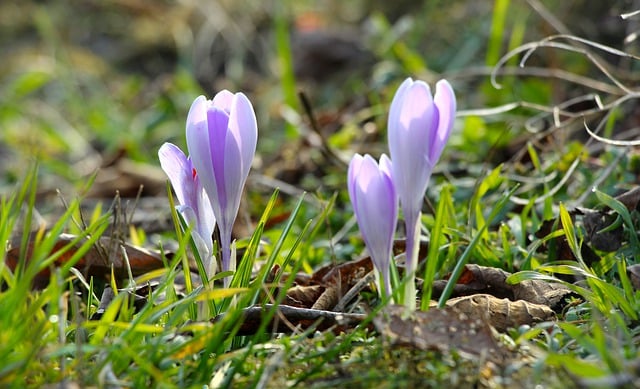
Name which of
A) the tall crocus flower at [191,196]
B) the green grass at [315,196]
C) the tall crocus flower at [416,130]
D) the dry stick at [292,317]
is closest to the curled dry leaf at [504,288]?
the green grass at [315,196]

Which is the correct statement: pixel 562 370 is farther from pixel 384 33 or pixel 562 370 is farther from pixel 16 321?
pixel 384 33

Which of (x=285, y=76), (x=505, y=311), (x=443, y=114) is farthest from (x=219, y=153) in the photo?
(x=285, y=76)

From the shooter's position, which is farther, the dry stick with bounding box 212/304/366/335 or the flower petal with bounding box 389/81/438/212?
the dry stick with bounding box 212/304/366/335

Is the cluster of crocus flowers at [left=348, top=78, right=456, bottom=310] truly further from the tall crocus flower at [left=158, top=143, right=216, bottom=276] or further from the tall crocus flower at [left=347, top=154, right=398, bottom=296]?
the tall crocus flower at [left=158, top=143, right=216, bottom=276]

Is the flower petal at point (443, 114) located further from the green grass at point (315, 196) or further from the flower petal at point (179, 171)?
the flower petal at point (179, 171)

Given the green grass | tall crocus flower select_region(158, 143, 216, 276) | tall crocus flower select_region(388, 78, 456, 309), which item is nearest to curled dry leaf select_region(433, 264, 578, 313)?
the green grass

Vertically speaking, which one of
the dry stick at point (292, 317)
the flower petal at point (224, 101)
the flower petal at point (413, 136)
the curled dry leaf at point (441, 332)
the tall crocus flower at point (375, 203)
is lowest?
the dry stick at point (292, 317)

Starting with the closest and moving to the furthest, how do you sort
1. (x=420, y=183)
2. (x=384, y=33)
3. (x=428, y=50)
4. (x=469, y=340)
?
(x=469, y=340), (x=420, y=183), (x=384, y=33), (x=428, y=50)

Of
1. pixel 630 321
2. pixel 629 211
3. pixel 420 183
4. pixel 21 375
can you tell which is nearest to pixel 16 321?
pixel 21 375
